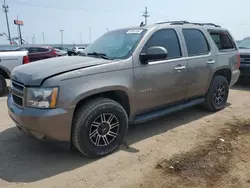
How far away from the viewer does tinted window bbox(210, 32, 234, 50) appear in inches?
207

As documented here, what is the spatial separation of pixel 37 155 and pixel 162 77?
2.26 meters

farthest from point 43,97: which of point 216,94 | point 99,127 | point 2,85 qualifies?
point 2,85

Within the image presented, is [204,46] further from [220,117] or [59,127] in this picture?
[59,127]

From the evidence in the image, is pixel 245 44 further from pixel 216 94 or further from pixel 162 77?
pixel 162 77

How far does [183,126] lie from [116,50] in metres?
1.94

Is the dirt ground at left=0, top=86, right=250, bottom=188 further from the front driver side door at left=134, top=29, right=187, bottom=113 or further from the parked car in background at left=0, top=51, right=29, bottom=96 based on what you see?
the parked car in background at left=0, top=51, right=29, bottom=96

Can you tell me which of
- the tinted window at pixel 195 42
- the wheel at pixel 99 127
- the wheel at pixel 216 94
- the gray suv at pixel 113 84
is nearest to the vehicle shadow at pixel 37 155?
→ the wheel at pixel 99 127

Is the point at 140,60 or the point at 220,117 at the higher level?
the point at 140,60

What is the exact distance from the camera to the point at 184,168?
312cm

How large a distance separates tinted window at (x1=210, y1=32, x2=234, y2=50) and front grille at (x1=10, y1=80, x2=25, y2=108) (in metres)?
3.99

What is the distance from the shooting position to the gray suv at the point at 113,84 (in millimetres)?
2990

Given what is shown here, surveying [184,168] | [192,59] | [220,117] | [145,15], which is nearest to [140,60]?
[192,59]

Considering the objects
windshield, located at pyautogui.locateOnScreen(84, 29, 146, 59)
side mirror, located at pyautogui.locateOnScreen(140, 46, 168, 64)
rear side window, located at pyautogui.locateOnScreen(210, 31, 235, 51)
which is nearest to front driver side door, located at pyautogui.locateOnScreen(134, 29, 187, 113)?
side mirror, located at pyautogui.locateOnScreen(140, 46, 168, 64)

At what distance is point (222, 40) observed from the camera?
5.52 meters
